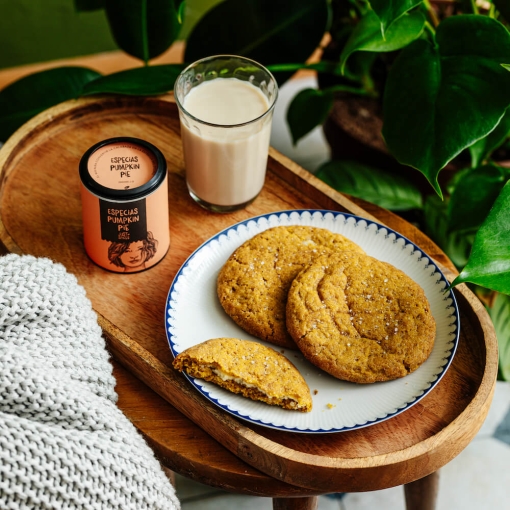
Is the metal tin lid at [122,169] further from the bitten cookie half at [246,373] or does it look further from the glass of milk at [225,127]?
the bitten cookie half at [246,373]

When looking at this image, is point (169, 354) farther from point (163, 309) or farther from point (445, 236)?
point (445, 236)

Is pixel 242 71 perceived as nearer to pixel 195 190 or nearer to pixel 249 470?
pixel 195 190

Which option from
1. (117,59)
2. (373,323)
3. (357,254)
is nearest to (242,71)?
(357,254)

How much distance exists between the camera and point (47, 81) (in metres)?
1.19

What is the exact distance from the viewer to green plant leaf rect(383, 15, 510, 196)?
882mm

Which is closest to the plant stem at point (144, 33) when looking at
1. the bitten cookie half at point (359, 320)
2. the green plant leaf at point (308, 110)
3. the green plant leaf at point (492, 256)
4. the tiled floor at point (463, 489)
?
the green plant leaf at point (308, 110)

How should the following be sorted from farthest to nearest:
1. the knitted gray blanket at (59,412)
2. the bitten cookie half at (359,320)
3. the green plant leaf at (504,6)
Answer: the green plant leaf at (504,6) → the bitten cookie half at (359,320) → the knitted gray blanket at (59,412)

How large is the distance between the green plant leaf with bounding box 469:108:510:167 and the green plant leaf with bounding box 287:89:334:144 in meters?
0.33

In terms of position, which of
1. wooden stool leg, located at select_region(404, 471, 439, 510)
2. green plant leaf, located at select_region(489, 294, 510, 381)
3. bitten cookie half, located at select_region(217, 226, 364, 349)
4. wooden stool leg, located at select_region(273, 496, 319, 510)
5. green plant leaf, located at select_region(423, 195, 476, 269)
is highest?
bitten cookie half, located at select_region(217, 226, 364, 349)

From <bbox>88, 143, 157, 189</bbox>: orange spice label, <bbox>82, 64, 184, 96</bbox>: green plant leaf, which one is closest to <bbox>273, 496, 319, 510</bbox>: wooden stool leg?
<bbox>88, 143, 157, 189</bbox>: orange spice label

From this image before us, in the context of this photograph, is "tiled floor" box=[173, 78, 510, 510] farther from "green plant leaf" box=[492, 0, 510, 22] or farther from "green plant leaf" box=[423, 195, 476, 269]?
"green plant leaf" box=[492, 0, 510, 22]

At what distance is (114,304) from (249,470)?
0.30m

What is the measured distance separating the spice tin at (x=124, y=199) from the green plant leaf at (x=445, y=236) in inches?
22.4

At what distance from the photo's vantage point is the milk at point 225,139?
92 cm
